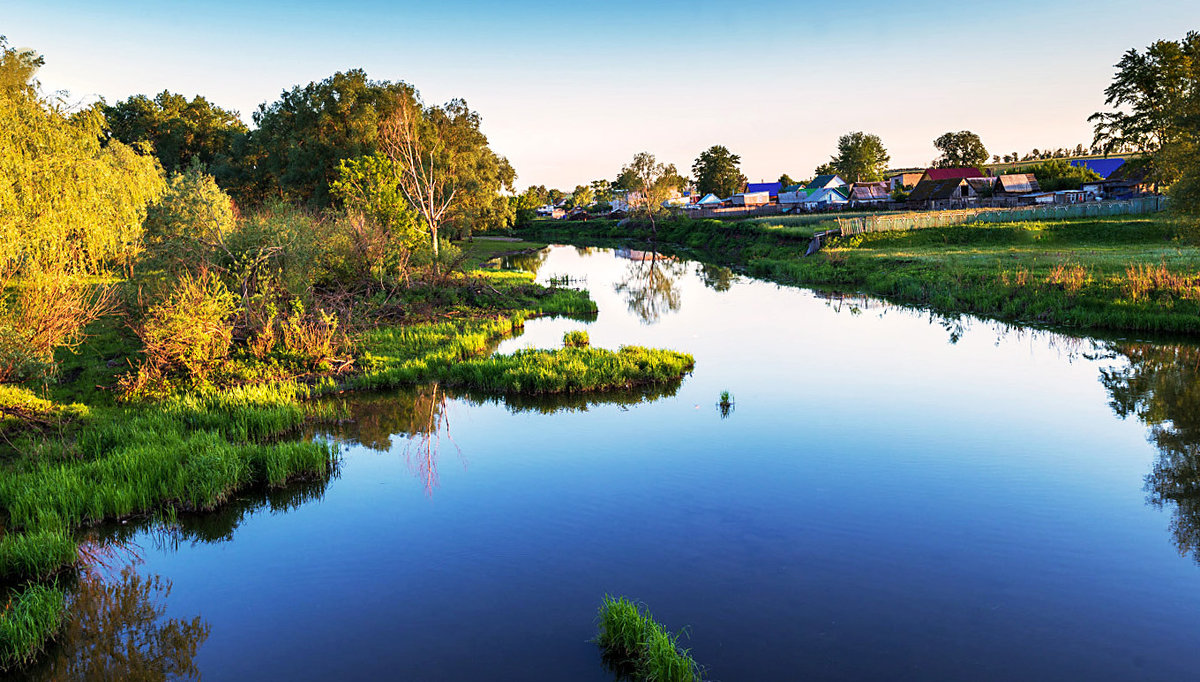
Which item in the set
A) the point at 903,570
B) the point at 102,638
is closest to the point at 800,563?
the point at 903,570

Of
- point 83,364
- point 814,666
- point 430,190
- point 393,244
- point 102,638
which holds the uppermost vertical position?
point 430,190

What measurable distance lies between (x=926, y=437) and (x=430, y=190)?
100 feet

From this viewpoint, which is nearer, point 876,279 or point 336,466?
point 336,466

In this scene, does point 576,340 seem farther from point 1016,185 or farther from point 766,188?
point 766,188

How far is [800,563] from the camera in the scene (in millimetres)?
10773

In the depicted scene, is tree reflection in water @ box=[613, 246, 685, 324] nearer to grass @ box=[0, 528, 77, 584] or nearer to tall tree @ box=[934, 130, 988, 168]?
grass @ box=[0, 528, 77, 584]

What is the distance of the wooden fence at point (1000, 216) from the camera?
55.2m

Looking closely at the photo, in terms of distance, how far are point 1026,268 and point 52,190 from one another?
39.7m

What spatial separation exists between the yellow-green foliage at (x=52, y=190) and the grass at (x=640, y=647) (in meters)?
16.7

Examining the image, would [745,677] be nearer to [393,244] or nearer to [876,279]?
[393,244]

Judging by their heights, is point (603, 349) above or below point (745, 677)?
above

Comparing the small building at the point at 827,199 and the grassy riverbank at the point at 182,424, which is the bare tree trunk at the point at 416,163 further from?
the small building at the point at 827,199

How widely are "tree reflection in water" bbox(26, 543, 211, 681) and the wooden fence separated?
52.6 metres

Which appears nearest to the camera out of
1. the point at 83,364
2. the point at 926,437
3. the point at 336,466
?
the point at 336,466
